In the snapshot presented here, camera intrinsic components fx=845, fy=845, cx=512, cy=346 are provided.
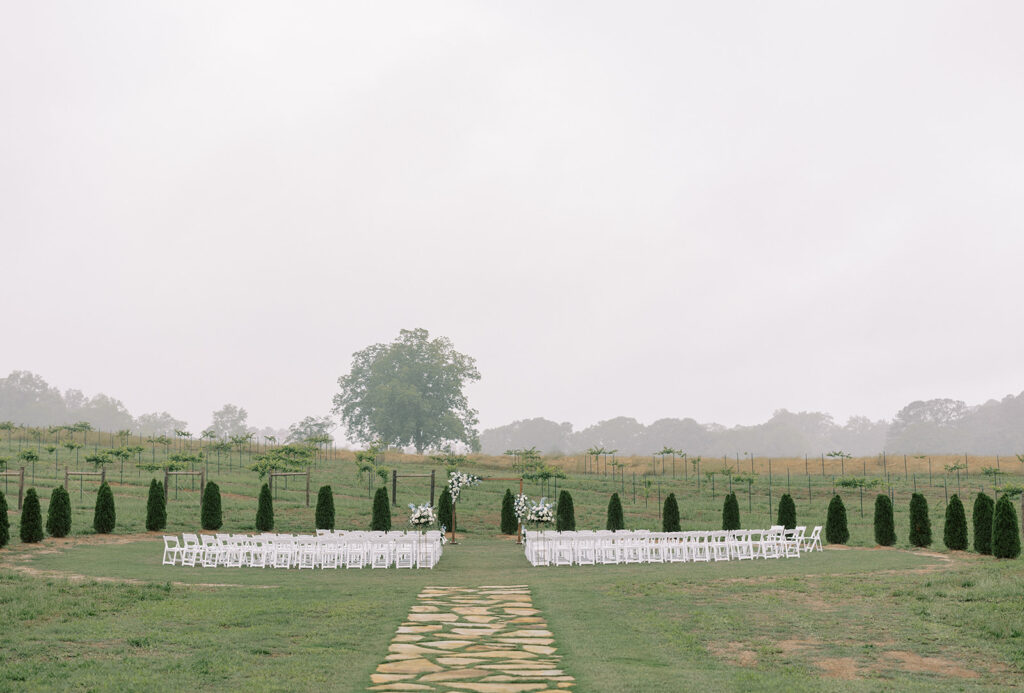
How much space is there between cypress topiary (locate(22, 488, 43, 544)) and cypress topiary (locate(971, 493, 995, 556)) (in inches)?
945

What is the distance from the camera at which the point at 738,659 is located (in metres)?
9.40

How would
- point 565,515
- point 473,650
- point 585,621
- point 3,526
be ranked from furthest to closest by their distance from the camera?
1. point 565,515
2. point 3,526
3. point 585,621
4. point 473,650

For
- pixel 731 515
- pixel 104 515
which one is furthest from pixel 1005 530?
pixel 104 515

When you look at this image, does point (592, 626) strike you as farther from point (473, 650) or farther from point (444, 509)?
point (444, 509)

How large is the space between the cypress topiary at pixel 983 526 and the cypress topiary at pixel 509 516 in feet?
52.3

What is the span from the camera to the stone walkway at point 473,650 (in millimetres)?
7945

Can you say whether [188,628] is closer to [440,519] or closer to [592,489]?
[440,519]

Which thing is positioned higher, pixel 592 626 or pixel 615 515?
pixel 592 626

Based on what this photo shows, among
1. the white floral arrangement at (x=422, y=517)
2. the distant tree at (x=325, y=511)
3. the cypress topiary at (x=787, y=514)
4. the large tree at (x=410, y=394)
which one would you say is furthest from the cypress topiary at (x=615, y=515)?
the large tree at (x=410, y=394)

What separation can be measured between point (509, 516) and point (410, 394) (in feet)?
128

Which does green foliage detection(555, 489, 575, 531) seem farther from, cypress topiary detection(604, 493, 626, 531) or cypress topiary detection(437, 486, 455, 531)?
cypress topiary detection(437, 486, 455, 531)

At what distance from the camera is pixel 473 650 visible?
9.60m

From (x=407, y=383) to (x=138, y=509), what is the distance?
4151cm

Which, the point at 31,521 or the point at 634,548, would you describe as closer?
the point at 634,548
